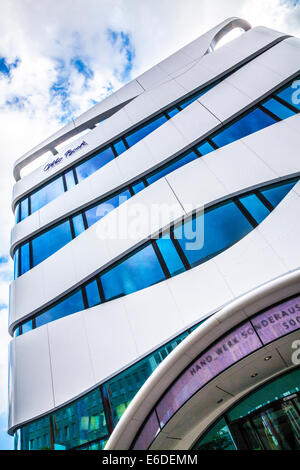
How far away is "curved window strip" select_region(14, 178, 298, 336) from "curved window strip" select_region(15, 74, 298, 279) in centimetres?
283

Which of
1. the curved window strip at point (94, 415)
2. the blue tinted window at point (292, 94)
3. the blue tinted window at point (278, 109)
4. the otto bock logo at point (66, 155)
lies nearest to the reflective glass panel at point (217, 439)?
the curved window strip at point (94, 415)

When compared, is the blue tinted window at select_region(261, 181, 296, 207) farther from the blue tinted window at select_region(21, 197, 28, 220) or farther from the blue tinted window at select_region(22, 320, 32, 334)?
the blue tinted window at select_region(21, 197, 28, 220)

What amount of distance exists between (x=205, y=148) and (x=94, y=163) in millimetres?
6194

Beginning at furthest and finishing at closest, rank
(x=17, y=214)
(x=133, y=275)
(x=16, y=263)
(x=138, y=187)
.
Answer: (x=17, y=214)
(x=16, y=263)
(x=138, y=187)
(x=133, y=275)

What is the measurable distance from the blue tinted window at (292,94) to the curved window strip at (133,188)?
0.37ft

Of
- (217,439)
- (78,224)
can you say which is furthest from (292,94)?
(217,439)

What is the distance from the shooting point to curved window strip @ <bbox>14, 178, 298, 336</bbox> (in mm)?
8461

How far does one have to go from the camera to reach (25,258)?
1289 cm

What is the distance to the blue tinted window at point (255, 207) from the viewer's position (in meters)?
8.28

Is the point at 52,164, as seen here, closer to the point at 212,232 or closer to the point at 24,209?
the point at 24,209

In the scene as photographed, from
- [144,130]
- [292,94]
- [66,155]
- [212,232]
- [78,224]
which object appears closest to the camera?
[212,232]

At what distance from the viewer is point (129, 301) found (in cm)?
888

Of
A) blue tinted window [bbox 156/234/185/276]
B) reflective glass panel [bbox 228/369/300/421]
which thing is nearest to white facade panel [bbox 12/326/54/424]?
blue tinted window [bbox 156/234/185/276]
